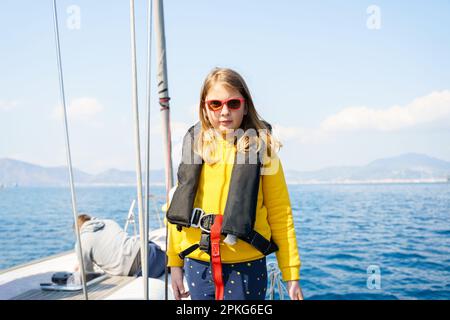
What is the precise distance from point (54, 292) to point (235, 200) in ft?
9.45

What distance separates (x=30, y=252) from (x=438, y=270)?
22.6 m

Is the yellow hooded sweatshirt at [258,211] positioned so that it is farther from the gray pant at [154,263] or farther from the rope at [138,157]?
the gray pant at [154,263]

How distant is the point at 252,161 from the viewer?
1624 millimetres

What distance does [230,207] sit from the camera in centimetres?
155

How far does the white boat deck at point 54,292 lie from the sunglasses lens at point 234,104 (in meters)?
2.09

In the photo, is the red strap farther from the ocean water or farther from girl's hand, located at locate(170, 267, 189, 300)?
the ocean water

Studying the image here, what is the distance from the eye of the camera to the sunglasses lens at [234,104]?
1.63m

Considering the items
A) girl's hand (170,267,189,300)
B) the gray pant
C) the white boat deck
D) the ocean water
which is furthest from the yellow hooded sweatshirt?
the gray pant

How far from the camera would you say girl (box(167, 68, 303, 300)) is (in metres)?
1.56

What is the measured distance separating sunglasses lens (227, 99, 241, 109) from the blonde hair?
0.06 meters

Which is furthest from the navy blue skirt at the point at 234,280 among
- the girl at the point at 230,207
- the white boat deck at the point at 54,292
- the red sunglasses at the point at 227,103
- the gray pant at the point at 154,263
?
the gray pant at the point at 154,263
